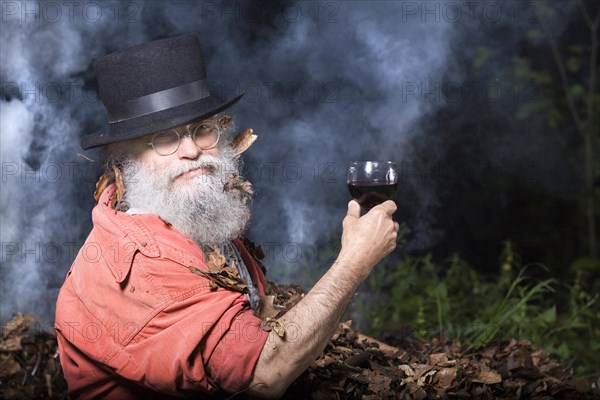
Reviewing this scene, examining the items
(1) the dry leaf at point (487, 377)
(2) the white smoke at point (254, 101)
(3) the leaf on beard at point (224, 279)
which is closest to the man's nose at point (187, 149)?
(3) the leaf on beard at point (224, 279)

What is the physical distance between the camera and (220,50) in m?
5.83

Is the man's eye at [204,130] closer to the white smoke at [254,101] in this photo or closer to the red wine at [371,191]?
the red wine at [371,191]

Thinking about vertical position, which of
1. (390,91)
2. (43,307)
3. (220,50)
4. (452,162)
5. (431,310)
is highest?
(220,50)

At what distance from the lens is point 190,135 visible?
11.8ft

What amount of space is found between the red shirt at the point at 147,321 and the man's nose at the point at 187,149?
1.03ft

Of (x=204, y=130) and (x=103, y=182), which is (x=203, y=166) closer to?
(x=204, y=130)

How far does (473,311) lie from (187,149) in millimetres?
3596

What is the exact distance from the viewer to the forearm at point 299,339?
10.1 feet

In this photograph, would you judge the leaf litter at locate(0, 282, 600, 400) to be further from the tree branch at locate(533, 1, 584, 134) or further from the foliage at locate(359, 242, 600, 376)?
the tree branch at locate(533, 1, 584, 134)

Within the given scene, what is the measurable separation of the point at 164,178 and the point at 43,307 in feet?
6.70

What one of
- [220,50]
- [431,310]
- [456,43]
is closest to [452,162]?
[456,43]

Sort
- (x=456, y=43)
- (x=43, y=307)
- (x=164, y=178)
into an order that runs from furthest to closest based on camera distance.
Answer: (x=456, y=43)
(x=43, y=307)
(x=164, y=178)

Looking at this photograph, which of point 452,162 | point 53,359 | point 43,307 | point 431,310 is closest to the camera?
point 53,359

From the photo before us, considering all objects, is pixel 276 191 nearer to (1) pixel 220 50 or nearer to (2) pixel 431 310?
(1) pixel 220 50
